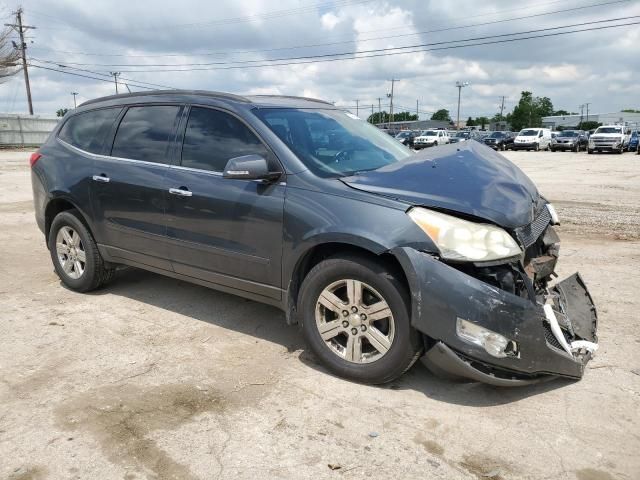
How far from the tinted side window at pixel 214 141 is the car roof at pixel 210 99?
12 centimetres

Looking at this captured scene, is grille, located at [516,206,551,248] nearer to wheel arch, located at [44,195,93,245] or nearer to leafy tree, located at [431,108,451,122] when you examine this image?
wheel arch, located at [44,195,93,245]

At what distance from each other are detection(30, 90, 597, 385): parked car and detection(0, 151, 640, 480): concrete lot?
0.78 feet

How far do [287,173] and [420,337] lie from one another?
1373mm

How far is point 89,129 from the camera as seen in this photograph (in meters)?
5.07

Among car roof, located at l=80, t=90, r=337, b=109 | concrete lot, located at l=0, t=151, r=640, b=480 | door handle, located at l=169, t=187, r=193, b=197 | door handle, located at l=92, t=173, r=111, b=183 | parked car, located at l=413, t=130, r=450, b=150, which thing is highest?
car roof, located at l=80, t=90, r=337, b=109

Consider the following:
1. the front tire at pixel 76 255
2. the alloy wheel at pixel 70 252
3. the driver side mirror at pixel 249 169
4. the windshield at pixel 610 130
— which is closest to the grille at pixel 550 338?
the driver side mirror at pixel 249 169

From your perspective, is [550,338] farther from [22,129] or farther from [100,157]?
[22,129]

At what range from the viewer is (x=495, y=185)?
3504 millimetres

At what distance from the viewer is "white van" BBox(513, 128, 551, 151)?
40.4 m

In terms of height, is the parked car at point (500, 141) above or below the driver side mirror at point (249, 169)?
below

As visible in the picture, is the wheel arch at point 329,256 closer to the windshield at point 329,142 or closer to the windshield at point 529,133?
the windshield at point 329,142

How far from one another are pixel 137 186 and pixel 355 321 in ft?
7.25

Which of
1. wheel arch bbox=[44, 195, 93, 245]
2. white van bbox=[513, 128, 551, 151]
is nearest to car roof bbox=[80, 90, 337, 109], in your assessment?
wheel arch bbox=[44, 195, 93, 245]

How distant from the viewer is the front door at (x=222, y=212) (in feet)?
12.2
